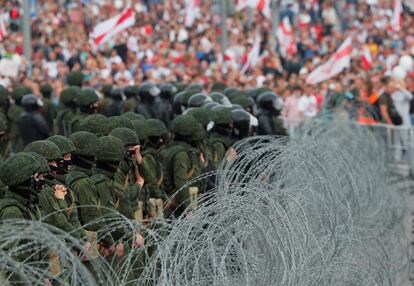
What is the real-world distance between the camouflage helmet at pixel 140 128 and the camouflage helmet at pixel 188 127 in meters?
0.44

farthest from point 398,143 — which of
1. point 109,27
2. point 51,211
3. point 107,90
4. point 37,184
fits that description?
point 37,184

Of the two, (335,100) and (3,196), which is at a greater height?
(3,196)

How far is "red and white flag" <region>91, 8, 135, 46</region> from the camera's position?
24.6 metres

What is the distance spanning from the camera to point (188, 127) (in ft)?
39.6

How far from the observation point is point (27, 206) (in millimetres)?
8211

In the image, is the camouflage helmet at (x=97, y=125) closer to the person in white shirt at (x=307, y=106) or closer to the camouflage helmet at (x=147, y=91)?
the camouflage helmet at (x=147, y=91)

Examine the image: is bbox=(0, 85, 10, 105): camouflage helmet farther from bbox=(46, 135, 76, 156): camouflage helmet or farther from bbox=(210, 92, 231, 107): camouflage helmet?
bbox=(46, 135, 76, 156): camouflage helmet

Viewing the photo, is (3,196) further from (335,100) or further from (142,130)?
(335,100)

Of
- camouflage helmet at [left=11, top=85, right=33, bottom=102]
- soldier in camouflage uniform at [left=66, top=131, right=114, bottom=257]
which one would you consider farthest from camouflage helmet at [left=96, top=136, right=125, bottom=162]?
camouflage helmet at [left=11, top=85, right=33, bottom=102]

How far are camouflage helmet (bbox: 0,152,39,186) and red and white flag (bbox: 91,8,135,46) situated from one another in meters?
16.5

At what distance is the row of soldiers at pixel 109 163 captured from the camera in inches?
326

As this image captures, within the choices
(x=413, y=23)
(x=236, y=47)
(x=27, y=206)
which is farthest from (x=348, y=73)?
(x=27, y=206)

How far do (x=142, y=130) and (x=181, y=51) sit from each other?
18576mm

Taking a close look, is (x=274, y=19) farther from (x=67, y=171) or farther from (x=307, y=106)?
(x=67, y=171)
